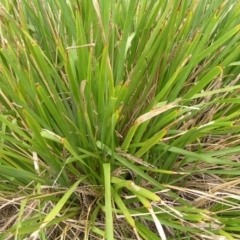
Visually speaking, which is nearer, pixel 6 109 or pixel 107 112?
pixel 107 112

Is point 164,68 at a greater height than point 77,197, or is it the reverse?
point 164,68

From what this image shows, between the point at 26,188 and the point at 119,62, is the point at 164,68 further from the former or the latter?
the point at 26,188

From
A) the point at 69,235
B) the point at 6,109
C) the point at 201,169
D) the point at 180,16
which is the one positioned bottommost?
the point at 69,235

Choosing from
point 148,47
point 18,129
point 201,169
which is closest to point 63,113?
point 18,129

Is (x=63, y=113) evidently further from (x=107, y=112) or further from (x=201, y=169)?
(x=201, y=169)

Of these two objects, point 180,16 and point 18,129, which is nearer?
point 18,129

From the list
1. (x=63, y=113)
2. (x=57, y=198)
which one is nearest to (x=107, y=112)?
(x=63, y=113)
